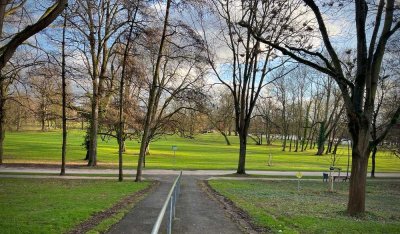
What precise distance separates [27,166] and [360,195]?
28.5 metres

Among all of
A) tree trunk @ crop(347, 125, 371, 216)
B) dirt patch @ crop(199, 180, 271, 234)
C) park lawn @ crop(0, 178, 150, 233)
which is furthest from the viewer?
tree trunk @ crop(347, 125, 371, 216)

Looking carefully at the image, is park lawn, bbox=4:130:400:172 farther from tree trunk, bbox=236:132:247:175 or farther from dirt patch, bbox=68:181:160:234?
dirt patch, bbox=68:181:160:234

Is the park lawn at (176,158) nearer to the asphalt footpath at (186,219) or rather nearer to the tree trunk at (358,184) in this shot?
the asphalt footpath at (186,219)

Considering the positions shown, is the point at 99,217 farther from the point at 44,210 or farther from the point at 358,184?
the point at 358,184

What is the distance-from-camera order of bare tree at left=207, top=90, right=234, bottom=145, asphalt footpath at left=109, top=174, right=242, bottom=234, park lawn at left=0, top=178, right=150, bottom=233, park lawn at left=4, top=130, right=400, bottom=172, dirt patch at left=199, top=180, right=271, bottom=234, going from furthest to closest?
1. park lawn at left=4, top=130, right=400, bottom=172
2. bare tree at left=207, top=90, right=234, bottom=145
3. dirt patch at left=199, top=180, right=271, bottom=234
4. asphalt footpath at left=109, top=174, right=242, bottom=234
5. park lawn at left=0, top=178, right=150, bottom=233

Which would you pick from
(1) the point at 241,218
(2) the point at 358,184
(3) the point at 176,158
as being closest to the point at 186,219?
(1) the point at 241,218

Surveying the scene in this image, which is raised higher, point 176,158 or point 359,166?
point 359,166

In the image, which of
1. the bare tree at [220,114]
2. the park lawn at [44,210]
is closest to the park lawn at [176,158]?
the bare tree at [220,114]

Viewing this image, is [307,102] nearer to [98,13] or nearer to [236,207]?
[98,13]

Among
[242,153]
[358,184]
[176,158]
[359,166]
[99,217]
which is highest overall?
[359,166]

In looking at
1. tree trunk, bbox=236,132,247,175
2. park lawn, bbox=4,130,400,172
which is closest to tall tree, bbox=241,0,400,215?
tree trunk, bbox=236,132,247,175

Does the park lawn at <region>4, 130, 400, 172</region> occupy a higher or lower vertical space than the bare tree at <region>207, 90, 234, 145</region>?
lower

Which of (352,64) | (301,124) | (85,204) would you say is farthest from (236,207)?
(301,124)

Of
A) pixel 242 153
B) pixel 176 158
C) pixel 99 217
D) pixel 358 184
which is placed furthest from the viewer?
pixel 176 158
